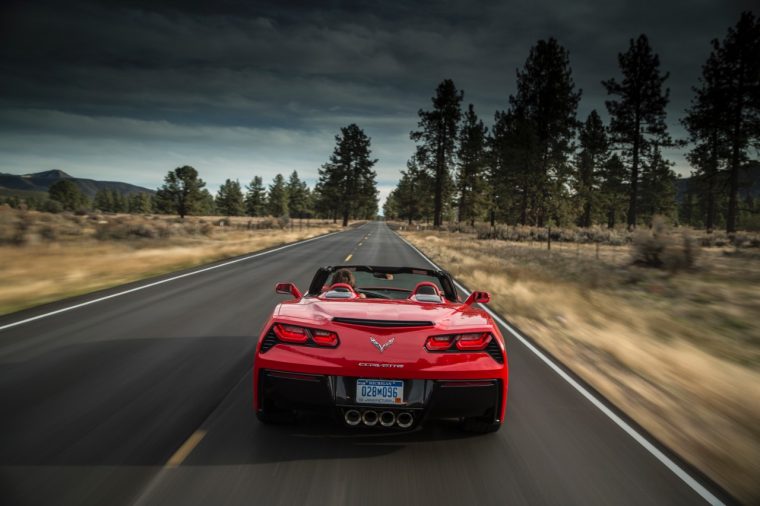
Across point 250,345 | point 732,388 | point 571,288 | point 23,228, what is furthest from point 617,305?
point 23,228

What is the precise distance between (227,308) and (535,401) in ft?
20.5

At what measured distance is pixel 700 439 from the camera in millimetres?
3889

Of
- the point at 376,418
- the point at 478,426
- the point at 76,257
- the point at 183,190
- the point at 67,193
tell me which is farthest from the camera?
the point at 67,193

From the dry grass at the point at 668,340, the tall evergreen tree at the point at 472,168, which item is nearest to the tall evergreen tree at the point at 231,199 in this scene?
the tall evergreen tree at the point at 472,168

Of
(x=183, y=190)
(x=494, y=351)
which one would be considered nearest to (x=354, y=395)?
(x=494, y=351)

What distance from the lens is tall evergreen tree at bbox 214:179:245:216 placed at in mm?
117875

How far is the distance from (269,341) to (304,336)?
0.92ft

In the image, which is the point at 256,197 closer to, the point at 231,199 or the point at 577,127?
the point at 231,199

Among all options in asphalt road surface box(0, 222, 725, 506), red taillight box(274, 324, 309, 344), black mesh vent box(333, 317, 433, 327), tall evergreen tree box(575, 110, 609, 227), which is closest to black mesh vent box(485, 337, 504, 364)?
black mesh vent box(333, 317, 433, 327)

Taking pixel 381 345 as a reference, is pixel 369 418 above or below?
below

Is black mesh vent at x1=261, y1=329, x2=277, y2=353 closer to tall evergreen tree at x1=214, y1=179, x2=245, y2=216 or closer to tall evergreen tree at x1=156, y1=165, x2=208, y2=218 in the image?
tall evergreen tree at x1=156, y1=165, x2=208, y2=218

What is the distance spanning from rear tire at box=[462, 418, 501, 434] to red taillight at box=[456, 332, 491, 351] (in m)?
0.60

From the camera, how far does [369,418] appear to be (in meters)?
3.19

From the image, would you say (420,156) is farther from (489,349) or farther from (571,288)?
(489,349)
